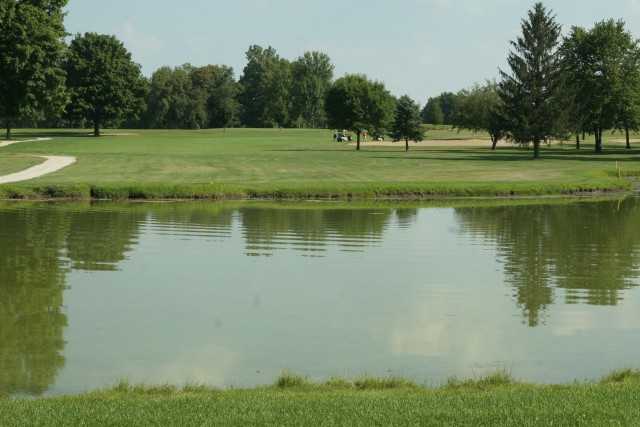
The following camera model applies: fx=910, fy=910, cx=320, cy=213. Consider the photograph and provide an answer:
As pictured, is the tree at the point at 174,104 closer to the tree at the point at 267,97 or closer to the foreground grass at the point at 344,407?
the tree at the point at 267,97

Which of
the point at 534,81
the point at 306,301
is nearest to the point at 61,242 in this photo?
the point at 306,301

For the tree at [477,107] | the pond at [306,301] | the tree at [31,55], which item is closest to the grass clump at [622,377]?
the pond at [306,301]

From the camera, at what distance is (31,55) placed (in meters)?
64.5

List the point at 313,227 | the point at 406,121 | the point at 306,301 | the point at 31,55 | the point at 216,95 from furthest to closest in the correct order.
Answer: the point at 216,95, the point at 406,121, the point at 31,55, the point at 313,227, the point at 306,301

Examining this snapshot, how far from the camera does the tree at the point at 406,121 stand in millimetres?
92375

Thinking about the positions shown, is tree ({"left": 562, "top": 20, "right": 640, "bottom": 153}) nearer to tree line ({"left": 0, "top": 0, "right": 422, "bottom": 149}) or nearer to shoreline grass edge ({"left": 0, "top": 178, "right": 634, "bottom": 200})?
tree line ({"left": 0, "top": 0, "right": 422, "bottom": 149})

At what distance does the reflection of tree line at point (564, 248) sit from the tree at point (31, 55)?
125 feet

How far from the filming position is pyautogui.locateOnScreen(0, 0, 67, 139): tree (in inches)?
2477

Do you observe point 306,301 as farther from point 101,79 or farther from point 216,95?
point 216,95

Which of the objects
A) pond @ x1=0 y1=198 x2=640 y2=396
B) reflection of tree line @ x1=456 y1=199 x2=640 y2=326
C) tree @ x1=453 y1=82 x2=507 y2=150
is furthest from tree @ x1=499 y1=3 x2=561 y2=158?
pond @ x1=0 y1=198 x2=640 y2=396

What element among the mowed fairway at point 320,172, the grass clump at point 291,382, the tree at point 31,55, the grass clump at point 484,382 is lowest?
the grass clump at point 484,382

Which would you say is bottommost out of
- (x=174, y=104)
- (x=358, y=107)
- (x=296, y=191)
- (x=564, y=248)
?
(x=564, y=248)

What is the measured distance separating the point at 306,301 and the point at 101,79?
292 ft

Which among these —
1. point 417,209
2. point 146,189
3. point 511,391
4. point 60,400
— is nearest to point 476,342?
point 511,391
